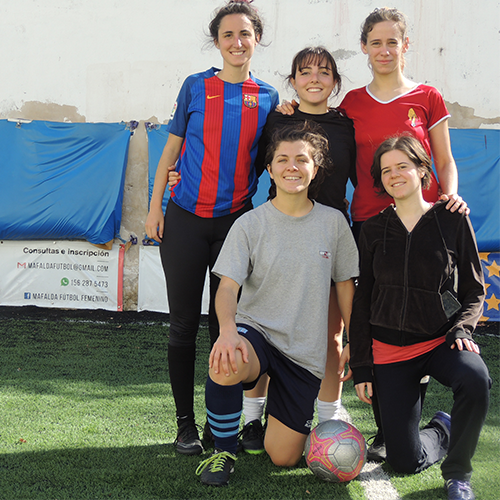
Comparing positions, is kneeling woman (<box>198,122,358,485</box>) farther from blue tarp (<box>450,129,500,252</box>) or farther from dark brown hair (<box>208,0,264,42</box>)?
blue tarp (<box>450,129,500,252</box>)

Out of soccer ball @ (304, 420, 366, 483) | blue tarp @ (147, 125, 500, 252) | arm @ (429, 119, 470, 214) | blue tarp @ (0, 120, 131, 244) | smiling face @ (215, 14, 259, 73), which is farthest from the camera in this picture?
blue tarp @ (0, 120, 131, 244)

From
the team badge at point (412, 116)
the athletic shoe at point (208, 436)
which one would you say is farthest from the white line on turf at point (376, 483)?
the team badge at point (412, 116)

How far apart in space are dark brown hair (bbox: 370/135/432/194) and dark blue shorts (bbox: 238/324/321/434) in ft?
2.80

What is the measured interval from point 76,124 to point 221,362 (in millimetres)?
4673

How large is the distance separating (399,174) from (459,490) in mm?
1213

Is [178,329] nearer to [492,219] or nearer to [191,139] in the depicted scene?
[191,139]

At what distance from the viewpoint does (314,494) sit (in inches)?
79.3

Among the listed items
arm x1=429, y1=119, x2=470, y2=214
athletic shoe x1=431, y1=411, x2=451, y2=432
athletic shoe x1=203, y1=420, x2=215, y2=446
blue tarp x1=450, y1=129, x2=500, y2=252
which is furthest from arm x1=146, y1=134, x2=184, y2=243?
blue tarp x1=450, y1=129, x2=500, y2=252

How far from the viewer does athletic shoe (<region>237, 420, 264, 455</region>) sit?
2391 millimetres

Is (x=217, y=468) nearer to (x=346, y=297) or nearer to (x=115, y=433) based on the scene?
(x=115, y=433)

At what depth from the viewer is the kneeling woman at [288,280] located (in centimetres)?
219

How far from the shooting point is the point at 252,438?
2422 millimetres

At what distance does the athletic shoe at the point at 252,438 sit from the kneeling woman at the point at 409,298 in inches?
22.6

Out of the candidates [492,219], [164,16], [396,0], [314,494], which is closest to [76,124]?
[164,16]
